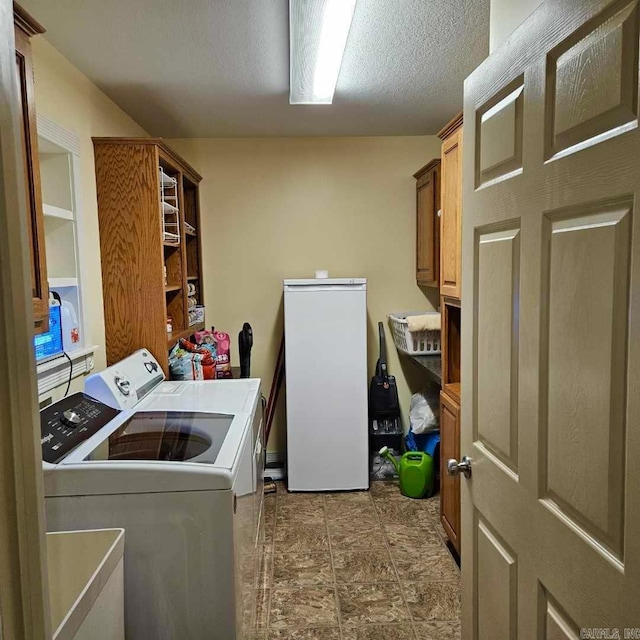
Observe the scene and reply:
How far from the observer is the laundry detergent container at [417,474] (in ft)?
11.1

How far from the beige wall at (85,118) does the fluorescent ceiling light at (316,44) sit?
1.02 m

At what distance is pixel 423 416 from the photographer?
359cm

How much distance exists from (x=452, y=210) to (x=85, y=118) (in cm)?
186

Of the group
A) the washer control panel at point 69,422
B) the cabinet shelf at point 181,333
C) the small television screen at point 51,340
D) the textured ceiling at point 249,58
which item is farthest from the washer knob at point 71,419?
the textured ceiling at point 249,58

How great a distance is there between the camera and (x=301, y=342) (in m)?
3.53

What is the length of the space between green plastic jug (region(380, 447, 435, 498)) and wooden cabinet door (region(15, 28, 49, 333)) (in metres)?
2.58

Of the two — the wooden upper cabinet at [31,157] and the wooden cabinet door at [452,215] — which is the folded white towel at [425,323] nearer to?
the wooden cabinet door at [452,215]

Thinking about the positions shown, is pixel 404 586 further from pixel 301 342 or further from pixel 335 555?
pixel 301 342

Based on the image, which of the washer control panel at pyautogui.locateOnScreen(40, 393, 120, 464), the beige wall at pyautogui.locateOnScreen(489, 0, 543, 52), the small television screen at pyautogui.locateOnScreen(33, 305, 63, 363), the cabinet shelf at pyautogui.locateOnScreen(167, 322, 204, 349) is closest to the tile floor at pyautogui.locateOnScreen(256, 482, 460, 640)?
the washer control panel at pyautogui.locateOnScreen(40, 393, 120, 464)

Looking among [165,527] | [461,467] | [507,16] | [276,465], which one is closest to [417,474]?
[276,465]

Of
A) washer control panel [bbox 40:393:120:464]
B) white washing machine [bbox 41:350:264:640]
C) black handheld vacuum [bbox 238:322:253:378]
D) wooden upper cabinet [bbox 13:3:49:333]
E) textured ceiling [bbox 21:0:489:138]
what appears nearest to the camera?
wooden upper cabinet [bbox 13:3:49:333]

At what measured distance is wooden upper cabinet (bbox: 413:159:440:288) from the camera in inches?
137

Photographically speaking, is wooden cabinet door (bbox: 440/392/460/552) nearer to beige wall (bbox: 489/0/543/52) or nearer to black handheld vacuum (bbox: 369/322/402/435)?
black handheld vacuum (bbox: 369/322/402/435)

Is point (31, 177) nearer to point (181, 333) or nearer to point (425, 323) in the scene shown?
point (181, 333)
